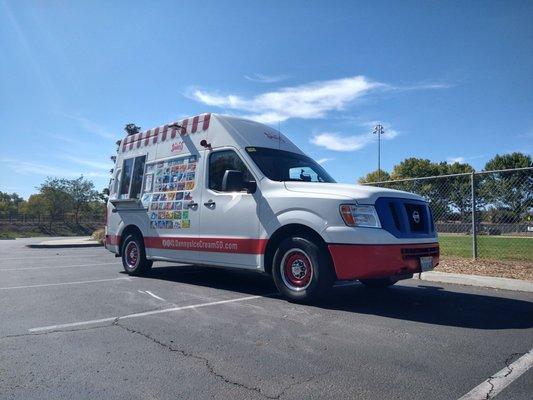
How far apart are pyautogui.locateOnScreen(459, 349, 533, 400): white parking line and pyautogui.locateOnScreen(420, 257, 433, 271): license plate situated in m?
1.93

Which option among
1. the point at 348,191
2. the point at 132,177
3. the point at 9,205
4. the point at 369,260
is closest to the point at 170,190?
the point at 132,177

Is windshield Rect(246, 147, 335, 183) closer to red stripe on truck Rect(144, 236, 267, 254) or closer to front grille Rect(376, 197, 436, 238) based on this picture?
red stripe on truck Rect(144, 236, 267, 254)

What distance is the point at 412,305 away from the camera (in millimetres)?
5629

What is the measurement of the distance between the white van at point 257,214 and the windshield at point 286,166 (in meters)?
0.02

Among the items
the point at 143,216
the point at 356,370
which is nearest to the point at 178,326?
the point at 356,370

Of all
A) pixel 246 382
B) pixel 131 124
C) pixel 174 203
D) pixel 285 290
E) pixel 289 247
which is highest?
pixel 131 124

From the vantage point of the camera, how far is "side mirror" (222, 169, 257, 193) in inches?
233

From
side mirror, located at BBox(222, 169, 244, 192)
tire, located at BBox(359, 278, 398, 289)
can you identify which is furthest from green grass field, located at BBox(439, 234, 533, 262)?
side mirror, located at BBox(222, 169, 244, 192)

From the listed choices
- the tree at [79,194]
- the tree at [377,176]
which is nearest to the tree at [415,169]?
the tree at [377,176]

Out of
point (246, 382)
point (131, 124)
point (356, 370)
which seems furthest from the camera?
point (131, 124)

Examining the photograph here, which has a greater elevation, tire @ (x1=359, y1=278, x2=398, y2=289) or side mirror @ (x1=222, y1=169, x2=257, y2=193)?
side mirror @ (x1=222, y1=169, x2=257, y2=193)

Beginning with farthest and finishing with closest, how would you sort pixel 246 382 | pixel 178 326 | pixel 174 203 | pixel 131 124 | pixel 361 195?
pixel 131 124 → pixel 174 203 → pixel 361 195 → pixel 178 326 → pixel 246 382

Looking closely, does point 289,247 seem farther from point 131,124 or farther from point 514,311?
point 131,124

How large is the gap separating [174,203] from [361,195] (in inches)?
146
